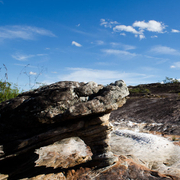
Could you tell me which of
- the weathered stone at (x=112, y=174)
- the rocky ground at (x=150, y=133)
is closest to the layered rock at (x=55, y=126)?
the weathered stone at (x=112, y=174)

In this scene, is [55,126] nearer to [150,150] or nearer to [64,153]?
[64,153]

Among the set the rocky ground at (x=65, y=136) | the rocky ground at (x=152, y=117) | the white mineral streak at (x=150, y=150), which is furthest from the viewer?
the rocky ground at (x=152, y=117)

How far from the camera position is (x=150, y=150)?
1020 cm

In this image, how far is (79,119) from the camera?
7.27m

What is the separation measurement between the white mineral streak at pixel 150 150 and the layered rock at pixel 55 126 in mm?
2660

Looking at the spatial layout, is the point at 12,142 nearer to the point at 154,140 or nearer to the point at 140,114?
the point at 154,140

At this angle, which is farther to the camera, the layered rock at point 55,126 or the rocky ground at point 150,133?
the rocky ground at point 150,133

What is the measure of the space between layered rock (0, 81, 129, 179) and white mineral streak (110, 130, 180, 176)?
2660 millimetres

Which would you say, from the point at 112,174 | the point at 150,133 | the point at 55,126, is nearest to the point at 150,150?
the point at 150,133

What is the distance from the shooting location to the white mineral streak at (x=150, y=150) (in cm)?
834

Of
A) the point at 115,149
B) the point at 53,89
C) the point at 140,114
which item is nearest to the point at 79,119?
the point at 53,89

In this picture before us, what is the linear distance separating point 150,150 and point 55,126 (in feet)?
20.5

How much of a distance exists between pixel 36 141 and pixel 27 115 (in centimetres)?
110

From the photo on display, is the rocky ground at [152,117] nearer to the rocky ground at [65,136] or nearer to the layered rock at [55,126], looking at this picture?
the rocky ground at [65,136]
